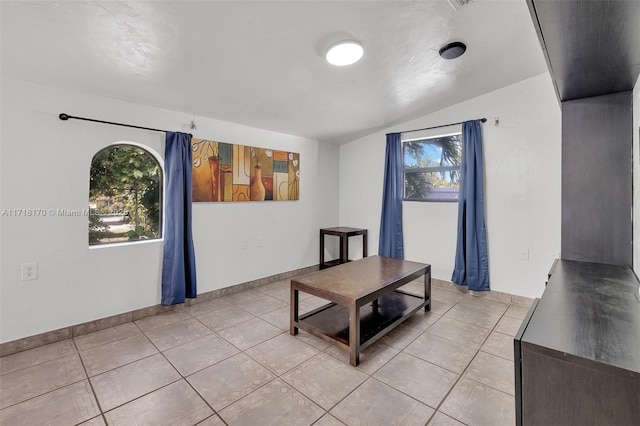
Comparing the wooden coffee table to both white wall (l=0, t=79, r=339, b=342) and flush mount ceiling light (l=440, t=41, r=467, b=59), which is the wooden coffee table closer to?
white wall (l=0, t=79, r=339, b=342)

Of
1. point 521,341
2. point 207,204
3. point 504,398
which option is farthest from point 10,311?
point 504,398

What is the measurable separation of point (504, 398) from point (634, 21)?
201 cm

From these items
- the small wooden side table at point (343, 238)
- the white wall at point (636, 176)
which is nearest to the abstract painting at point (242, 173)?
the small wooden side table at point (343, 238)

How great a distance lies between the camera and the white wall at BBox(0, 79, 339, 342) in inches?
86.3

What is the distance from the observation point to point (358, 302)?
2115 millimetres

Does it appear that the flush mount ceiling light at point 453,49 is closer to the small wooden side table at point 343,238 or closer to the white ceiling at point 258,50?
the white ceiling at point 258,50

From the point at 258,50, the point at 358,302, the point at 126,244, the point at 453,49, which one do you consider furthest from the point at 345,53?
the point at 126,244

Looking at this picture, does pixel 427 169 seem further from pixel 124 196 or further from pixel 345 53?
pixel 124 196

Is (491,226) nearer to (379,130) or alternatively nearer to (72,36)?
(379,130)

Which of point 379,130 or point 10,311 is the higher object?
point 379,130

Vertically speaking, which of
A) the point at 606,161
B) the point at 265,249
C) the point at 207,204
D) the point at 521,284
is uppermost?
the point at 606,161

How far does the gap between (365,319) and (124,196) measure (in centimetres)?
273

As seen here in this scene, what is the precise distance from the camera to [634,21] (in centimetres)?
111

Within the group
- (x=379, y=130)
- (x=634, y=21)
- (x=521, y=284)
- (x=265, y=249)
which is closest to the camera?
(x=634, y=21)
